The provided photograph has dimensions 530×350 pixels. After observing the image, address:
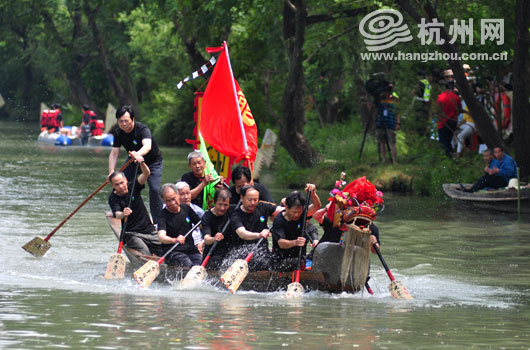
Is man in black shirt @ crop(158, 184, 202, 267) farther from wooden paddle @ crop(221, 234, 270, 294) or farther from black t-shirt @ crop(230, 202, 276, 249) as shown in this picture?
wooden paddle @ crop(221, 234, 270, 294)

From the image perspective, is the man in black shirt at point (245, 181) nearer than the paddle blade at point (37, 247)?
Yes

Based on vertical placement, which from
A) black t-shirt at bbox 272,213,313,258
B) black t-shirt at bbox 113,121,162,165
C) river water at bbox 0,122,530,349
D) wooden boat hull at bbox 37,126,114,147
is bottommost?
river water at bbox 0,122,530,349

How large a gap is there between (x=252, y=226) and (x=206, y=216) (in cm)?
61

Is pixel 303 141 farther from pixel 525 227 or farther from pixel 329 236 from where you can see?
pixel 329 236

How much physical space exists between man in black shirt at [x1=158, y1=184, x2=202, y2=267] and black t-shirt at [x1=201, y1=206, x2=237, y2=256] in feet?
1.16

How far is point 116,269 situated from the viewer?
488 inches

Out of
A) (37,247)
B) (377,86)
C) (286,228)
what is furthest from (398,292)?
(377,86)

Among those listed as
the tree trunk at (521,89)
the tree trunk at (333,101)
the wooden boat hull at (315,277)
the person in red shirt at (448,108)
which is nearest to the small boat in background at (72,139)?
the tree trunk at (333,101)

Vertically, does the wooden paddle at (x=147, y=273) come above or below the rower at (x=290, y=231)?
below

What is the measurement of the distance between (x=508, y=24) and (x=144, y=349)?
16195 mm

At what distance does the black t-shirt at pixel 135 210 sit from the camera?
12.9 m

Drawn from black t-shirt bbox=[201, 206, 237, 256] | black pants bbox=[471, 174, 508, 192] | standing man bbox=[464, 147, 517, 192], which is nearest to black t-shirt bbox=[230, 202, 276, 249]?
black t-shirt bbox=[201, 206, 237, 256]

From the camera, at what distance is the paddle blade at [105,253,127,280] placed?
1236 cm

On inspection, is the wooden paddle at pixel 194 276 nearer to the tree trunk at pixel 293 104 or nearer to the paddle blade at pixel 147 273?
the paddle blade at pixel 147 273
